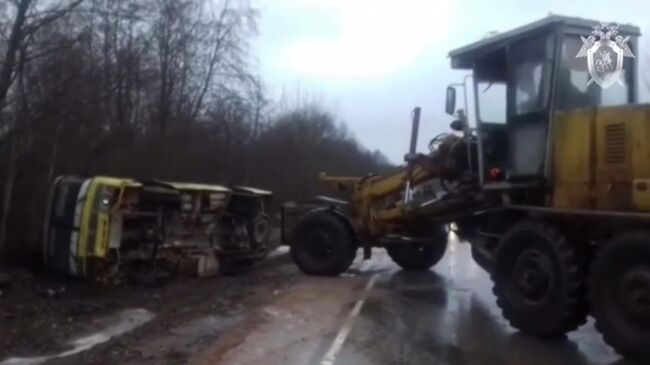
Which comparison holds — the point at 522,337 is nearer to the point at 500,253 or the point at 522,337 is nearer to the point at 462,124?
the point at 500,253

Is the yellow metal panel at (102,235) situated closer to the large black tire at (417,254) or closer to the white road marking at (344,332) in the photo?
the white road marking at (344,332)

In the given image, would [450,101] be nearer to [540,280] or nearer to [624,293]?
[540,280]

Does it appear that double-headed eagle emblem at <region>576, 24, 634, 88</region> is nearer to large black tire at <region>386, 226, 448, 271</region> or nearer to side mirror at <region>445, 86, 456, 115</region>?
side mirror at <region>445, 86, 456, 115</region>

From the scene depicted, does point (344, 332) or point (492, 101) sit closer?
point (344, 332)

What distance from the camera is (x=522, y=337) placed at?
11391mm

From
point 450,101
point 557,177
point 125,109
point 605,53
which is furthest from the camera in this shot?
point 125,109

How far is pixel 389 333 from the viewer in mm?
11359

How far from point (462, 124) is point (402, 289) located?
9.83 ft

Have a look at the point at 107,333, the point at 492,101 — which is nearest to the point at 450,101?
the point at 492,101

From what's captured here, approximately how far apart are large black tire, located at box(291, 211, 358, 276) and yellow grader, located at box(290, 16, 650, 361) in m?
2.65

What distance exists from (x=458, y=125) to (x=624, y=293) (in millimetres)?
5031

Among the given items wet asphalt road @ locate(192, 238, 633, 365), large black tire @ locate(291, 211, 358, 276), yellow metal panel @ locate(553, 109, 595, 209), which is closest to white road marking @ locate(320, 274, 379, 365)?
A: wet asphalt road @ locate(192, 238, 633, 365)

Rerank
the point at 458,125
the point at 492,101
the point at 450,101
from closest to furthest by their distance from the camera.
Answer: the point at 492,101, the point at 450,101, the point at 458,125

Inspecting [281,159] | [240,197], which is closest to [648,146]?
[240,197]
